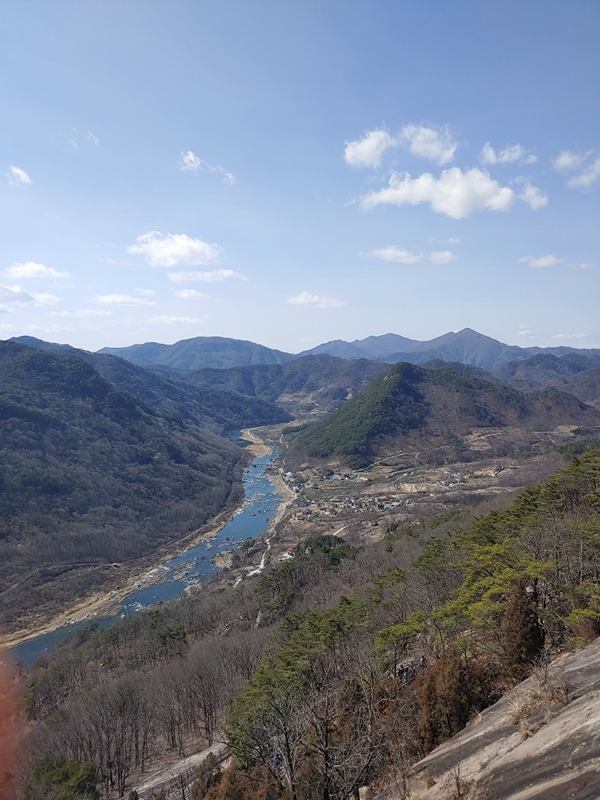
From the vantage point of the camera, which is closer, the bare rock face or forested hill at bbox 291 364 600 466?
the bare rock face

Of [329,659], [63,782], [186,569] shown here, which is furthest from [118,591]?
[329,659]

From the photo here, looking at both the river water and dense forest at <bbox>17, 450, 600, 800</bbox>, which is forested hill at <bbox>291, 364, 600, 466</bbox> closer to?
the river water

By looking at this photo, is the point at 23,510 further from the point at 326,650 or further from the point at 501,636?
the point at 501,636

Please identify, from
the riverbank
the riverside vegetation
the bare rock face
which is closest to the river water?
the riverbank

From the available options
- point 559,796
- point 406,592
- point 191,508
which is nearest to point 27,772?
point 406,592

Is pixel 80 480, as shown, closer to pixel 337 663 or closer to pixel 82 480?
pixel 82 480

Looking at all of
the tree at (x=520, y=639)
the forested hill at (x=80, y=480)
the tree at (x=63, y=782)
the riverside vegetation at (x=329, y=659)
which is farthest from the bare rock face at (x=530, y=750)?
the forested hill at (x=80, y=480)
